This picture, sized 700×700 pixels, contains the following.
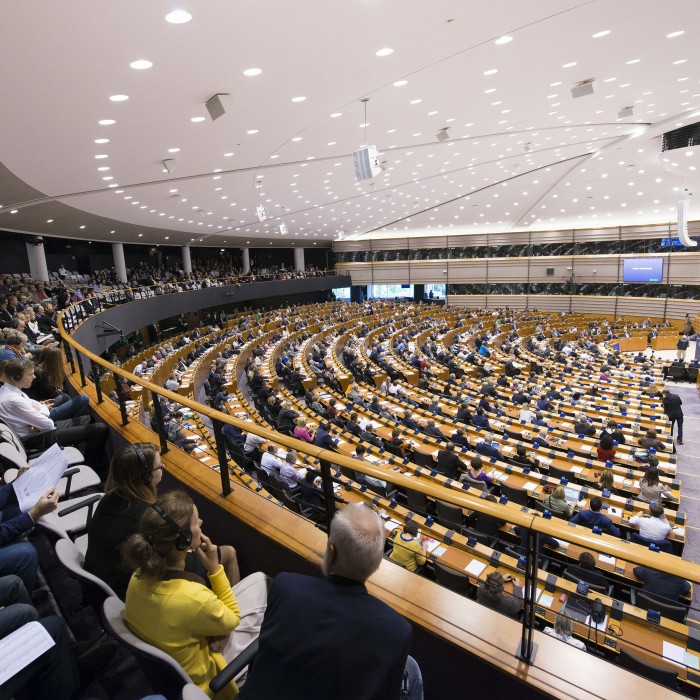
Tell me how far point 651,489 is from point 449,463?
306 cm

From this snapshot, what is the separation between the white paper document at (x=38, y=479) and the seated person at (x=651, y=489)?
25.5 feet

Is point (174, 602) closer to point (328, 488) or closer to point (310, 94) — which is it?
point (328, 488)

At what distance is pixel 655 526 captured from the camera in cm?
591

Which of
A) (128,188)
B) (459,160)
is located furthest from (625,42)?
(128,188)

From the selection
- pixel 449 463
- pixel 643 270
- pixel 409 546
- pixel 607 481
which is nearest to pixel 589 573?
pixel 409 546

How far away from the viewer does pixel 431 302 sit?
120ft

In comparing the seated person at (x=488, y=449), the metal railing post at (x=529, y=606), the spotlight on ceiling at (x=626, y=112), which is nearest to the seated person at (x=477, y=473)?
the seated person at (x=488, y=449)

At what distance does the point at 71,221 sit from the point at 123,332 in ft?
14.7

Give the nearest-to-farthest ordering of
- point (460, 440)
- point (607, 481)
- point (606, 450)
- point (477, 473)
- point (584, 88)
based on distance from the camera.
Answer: point (607, 481) < point (477, 473) < point (584, 88) < point (606, 450) < point (460, 440)

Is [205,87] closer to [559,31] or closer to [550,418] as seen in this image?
[559,31]

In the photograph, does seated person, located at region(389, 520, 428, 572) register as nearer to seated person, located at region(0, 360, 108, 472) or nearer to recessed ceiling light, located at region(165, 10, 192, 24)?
seated person, located at region(0, 360, 108, 472)

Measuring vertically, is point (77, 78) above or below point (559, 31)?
below

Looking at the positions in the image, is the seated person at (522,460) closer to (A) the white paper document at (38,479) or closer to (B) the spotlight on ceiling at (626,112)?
(A) the white paper document at (38,479)

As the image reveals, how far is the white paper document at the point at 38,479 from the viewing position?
2.51m
